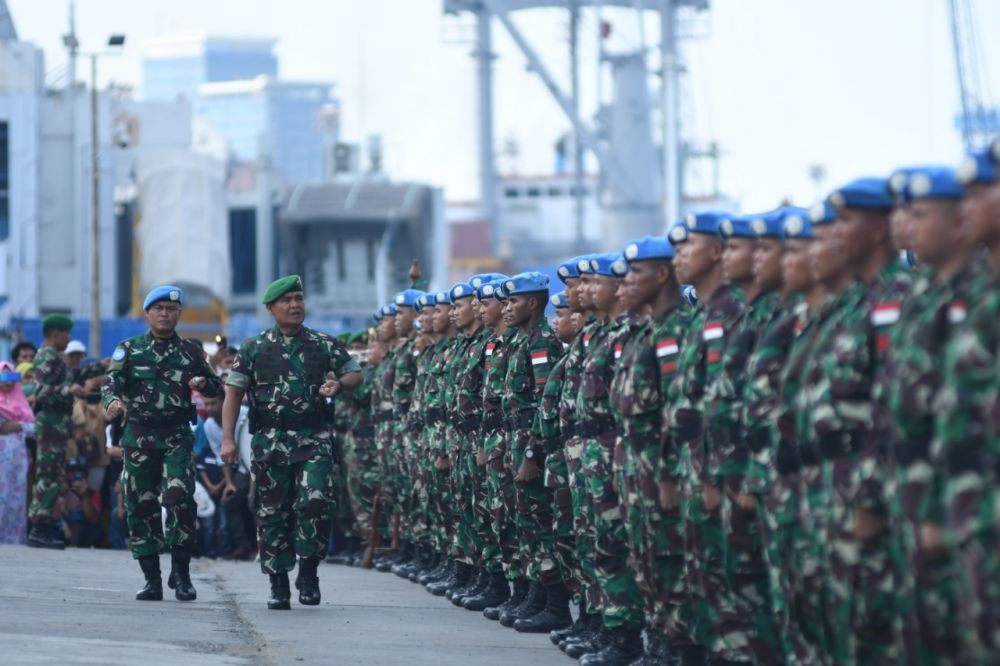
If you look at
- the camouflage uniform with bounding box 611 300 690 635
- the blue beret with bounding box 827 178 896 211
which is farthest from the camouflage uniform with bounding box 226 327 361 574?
the blue beret with bounding box 827 178 896 211

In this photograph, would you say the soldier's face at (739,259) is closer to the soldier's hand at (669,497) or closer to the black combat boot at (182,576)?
the soldier's hand at (669,497)

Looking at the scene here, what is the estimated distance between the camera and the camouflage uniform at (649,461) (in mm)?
8141

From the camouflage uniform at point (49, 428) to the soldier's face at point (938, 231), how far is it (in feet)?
40.3

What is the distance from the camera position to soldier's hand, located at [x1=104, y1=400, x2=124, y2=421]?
11.4 m

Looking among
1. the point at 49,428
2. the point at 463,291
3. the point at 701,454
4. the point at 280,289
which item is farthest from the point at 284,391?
the point at 49,428

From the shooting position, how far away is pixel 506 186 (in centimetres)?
11825

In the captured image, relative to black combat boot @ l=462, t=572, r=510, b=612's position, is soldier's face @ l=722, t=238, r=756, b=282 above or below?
above

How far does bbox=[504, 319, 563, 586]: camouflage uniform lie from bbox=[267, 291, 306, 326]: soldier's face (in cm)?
133

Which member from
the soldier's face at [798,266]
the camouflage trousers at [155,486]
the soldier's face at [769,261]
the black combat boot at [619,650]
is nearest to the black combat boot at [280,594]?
the camouflage trousers at [155,486]

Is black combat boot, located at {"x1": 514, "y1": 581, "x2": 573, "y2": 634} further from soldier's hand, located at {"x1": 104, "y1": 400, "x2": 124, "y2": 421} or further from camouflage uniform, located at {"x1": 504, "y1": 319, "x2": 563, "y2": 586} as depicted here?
soldier's hand, located at {"x1": 104, "y1": 400, "x2": 124, "y2": 421}

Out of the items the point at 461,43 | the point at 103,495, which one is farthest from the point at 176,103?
the point at 103,495

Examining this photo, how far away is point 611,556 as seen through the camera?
901 centimetres

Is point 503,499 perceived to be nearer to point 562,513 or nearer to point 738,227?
point 562,513

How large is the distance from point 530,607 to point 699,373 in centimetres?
370
